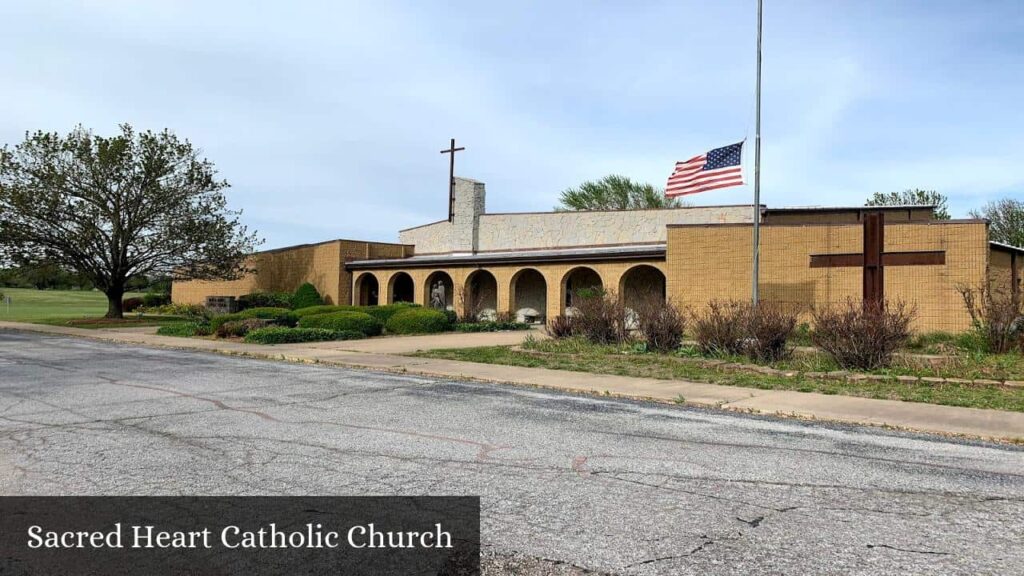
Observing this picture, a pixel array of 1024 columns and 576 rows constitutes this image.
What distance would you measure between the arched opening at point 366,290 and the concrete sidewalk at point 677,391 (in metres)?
18.9

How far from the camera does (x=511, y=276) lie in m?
31.6

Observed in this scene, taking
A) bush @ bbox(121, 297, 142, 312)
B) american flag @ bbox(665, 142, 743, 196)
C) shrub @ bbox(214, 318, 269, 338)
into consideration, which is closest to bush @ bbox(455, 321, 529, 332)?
shrub @ bbox(214, 318, 269, 338)

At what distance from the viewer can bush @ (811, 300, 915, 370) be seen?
12789 mm

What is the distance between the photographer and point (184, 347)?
19.5 meters

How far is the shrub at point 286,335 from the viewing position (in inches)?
795

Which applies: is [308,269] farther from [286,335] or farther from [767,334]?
[767,334]

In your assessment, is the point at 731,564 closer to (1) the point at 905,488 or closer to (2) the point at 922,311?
(1) the point at 905,488

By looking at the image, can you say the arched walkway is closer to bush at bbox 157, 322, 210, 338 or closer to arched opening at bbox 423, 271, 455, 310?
arched opening at bbox 423, 271, 455, 310

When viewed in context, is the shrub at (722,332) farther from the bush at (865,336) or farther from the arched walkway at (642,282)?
the arched walkway at (642,282)

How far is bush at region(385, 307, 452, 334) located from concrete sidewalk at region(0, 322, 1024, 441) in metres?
5.10

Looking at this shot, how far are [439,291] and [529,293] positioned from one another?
4331 millimetres

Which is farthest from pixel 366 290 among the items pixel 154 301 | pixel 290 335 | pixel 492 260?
pixel 290 335

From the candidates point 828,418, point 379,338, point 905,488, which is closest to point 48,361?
point 379,338

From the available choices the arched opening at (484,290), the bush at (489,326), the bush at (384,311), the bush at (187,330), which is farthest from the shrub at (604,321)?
the arched opening at (484,290)
